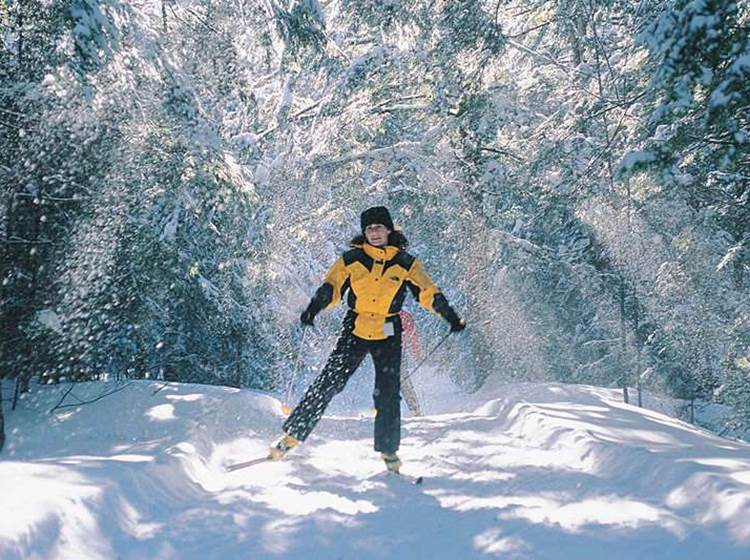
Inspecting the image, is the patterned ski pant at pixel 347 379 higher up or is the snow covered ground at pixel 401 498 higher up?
the patterned ski pant at pixel 347 379

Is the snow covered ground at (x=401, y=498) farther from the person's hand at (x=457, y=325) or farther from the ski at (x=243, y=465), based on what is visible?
the person's hand at (x=457, y=325)

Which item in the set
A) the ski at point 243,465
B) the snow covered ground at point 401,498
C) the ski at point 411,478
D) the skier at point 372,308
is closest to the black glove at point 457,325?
the skier at point 372,308

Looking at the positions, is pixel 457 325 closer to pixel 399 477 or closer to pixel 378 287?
pixel 378 287

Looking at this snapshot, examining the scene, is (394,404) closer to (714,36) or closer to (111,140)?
(714,36)

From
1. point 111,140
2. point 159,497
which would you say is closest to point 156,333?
point 111,140

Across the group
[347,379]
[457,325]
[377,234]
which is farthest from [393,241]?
[347,379]

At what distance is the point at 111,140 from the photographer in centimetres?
912

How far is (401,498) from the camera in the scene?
4570mm

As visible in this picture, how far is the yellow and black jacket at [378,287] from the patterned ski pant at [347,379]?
93mm

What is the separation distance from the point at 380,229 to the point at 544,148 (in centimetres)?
770

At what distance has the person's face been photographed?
5689 mm

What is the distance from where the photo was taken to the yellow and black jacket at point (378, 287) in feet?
18.7

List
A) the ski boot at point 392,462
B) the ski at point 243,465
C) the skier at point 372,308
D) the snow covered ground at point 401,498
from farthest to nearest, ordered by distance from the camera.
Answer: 1. the skier at point 372,308
2. the ski at point 243,465
3. the ski boot at point 392,462
4. the snow covered ground at point 401,498

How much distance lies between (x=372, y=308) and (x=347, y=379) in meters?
0.65
